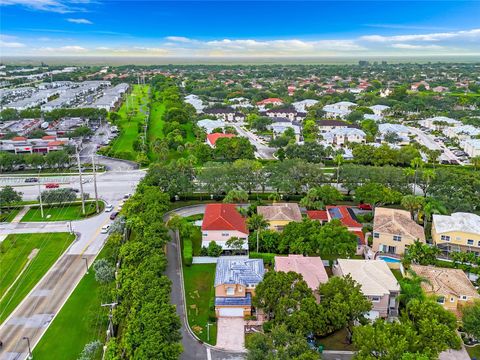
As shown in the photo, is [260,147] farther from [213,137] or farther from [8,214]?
[8,214]

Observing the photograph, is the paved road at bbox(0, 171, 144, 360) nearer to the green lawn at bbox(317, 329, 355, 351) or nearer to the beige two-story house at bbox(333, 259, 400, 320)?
the green lawn at bbox(317, 329, 355, 351)

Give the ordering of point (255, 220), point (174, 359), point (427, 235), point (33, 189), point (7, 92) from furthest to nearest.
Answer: point (7, 92), point (33, 189), point (427, 235), point (255, 220), point (174, 359)

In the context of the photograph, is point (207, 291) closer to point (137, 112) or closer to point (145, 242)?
point (145, 242)

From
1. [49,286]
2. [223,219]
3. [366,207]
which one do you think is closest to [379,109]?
[366,207]

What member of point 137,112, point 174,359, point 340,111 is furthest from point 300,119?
point 174,359

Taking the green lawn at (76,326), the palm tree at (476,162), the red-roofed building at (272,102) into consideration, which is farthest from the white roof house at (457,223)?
the red-roofed building at (272,102)

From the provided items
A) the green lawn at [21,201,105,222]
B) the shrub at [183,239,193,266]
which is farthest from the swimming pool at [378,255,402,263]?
the green lawn at [21,201,105,222]

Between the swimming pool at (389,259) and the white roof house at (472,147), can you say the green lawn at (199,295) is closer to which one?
the swimming pool at (389,259)
